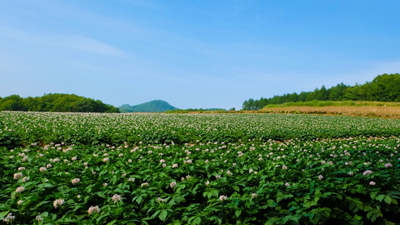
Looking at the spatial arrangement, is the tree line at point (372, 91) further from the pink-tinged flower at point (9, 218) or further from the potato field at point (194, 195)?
the pink-tinged flower at point (9, 218)

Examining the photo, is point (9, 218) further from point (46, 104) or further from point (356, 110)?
point (46, 104)

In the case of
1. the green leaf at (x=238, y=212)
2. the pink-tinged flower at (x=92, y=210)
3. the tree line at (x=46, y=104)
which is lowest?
the green leaf at (x=238, y=212)

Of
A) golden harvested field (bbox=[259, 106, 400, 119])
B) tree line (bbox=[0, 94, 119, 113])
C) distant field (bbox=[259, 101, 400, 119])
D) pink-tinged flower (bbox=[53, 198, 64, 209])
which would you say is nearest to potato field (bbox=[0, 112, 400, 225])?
pink-tinged flower (bbox=[53, 198, 64, 209])

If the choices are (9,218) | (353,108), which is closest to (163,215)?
(9,218)

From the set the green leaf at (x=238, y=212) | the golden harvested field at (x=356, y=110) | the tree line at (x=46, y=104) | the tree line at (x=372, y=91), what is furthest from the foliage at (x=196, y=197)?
the tree line at (x=372, y=91)

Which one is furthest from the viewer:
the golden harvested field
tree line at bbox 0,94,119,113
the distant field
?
tree line at bbox 0,94,119,113

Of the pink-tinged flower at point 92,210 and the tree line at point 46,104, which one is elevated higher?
the tree line at point 46,104

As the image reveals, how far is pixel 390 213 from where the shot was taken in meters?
3.77

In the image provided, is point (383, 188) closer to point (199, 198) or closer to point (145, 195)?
point (199, 198)

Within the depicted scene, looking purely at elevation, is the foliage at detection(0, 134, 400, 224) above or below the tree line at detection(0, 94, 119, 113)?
below

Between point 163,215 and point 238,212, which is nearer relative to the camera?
point 163,215

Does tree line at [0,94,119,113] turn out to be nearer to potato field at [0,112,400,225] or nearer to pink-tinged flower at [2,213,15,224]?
potato field at [0,112,400,225]

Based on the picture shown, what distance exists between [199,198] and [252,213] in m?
1.02

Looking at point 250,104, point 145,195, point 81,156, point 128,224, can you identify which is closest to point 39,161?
point 81,156
